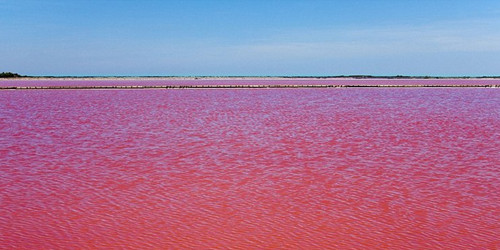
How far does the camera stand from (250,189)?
9.73 metres

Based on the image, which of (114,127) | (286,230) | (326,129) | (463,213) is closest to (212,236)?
(286,230)

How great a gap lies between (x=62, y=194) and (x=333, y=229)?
555cm

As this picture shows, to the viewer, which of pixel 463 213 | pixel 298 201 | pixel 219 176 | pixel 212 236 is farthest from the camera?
pixel 219 176

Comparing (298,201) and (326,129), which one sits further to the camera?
(326,129)

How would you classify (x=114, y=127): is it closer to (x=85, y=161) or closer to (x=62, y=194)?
(x=85, y=161)

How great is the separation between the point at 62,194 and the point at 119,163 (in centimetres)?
311

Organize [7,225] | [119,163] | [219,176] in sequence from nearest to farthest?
[7,225], [219,176], [119,163]

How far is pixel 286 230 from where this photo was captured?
7.36 meters

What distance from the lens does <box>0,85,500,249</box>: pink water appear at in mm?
7141

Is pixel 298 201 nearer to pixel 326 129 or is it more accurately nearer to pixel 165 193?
pixel 165 193

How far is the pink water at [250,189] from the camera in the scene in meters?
7.14

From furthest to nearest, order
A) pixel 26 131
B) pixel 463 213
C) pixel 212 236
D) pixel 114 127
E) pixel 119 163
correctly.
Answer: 1. pixel 114 127
2. pixel 26 131
3. pixel 119 163
4. pixel 463 213
5. pixel 212 236

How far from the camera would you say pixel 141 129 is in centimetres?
1967

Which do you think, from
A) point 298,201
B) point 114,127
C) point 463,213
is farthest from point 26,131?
point 463,213
